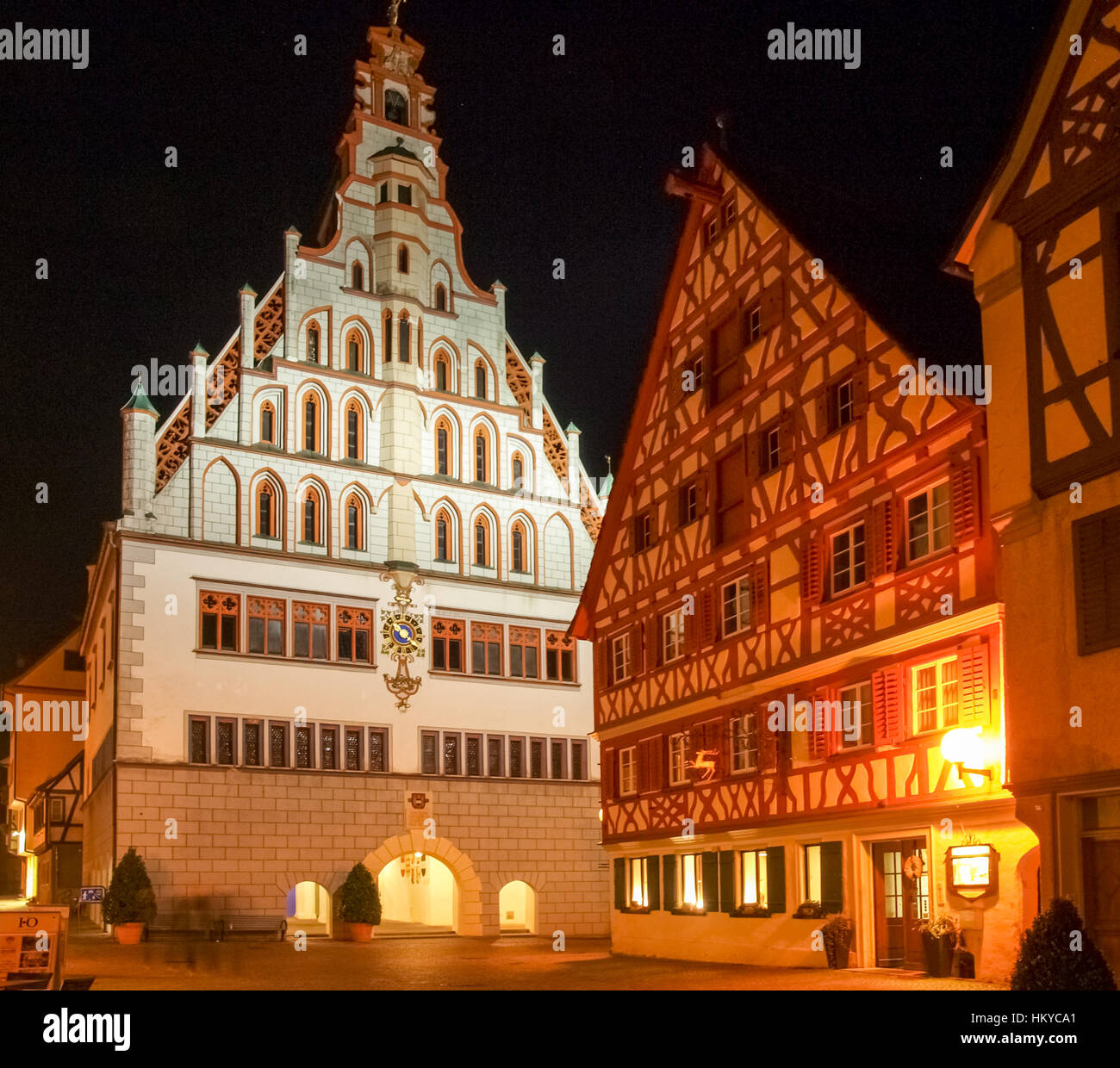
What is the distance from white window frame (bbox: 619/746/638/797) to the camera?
105ft

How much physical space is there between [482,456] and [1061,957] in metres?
31.8

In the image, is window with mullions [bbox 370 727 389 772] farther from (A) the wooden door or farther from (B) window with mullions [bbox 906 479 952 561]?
(A) the wooden door

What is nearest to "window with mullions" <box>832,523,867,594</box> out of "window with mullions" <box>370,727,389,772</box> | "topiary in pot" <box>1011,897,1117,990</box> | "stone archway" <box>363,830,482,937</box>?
"topiary in pot" <box>1011,897,1117,990</box>

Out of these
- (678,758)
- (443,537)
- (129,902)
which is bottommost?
(129,902)

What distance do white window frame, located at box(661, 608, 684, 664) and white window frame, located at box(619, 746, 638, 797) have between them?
2372 mm

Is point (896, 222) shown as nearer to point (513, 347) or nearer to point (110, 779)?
point (513, 347)

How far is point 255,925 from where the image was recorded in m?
39.8

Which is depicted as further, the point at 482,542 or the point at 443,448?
the point at 482,542

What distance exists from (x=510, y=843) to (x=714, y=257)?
798 inches

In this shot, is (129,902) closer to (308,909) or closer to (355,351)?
(308,909)

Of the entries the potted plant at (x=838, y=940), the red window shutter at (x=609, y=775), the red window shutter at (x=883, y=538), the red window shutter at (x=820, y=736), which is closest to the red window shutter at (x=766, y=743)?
the red window shutter at (x=820, y=736)

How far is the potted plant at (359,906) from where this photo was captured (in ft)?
132

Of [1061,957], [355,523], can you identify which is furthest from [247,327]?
[1061,957]

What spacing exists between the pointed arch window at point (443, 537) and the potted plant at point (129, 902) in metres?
11.8
